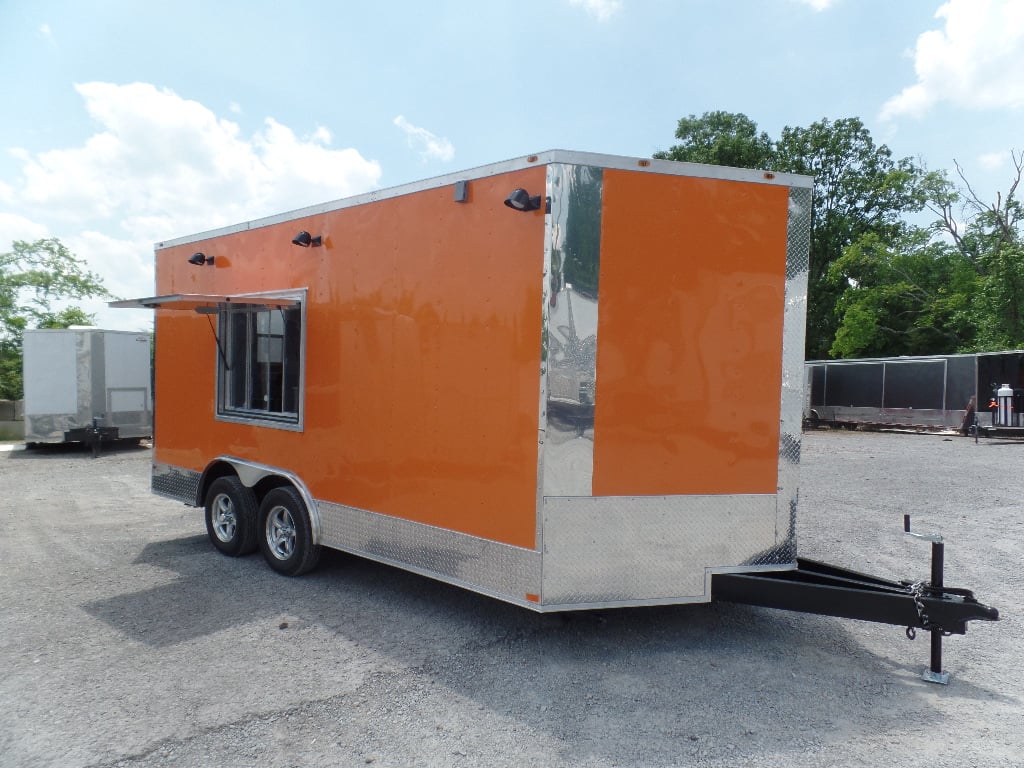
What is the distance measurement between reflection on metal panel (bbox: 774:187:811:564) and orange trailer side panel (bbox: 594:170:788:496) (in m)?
0.05

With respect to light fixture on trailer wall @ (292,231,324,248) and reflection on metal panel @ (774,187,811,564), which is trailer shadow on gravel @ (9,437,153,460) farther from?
reflection on metal panel @ (774,187,811,564)

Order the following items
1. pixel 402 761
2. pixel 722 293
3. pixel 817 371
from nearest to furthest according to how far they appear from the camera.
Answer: pixel 402 761
pixel 722 293
pixel 817 371

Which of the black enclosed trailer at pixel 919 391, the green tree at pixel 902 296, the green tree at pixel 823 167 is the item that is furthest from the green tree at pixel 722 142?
the black enclosed trailer at pixel 919 391

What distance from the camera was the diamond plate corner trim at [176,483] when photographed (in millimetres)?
6570

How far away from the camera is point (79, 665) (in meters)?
3.92

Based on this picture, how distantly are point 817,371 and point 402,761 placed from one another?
24.5 meters

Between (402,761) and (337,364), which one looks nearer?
(402,761)

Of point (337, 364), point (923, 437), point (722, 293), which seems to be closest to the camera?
point (722, 293)

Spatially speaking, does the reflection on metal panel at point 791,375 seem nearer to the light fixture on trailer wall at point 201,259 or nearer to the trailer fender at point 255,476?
the trailer fender at point 255,476

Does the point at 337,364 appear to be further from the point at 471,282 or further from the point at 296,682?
the point at 296,682

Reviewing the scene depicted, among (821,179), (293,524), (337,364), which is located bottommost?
(293,524)

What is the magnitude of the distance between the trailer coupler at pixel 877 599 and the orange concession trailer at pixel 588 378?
14 centimetres

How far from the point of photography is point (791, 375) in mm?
4125

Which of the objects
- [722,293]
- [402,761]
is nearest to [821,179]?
[722,293]
